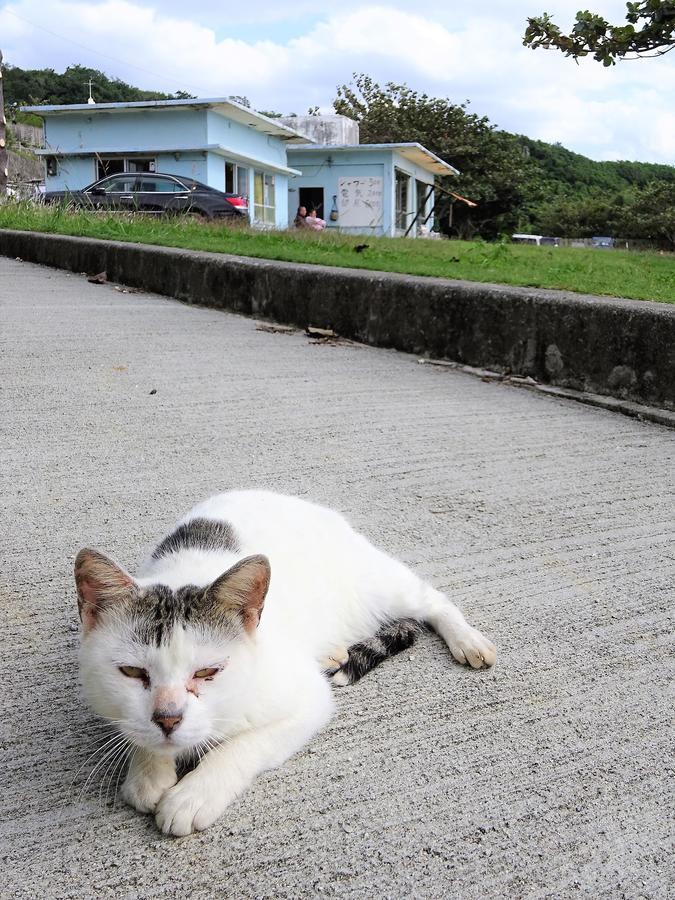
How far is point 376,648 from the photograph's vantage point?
2.18 metres

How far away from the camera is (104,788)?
168 centimetres

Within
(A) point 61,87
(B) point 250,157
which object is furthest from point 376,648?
(A) point 61,87

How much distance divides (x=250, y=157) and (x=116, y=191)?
825cm

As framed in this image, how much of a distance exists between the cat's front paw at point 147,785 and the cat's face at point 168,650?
3.0 inches

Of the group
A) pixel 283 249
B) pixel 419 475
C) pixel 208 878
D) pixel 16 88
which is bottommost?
pixel 208 878

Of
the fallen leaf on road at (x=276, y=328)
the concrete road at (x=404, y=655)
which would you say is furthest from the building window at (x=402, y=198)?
the concrete road at (x=404, y=655)

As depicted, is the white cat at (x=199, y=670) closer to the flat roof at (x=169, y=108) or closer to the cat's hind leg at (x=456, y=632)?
the cat's hind leg at (x=456, y=632)

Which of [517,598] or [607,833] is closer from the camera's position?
[607,833]

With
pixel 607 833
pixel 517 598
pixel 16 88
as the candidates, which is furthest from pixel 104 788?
pixel 16 88

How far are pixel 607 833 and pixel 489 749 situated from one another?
324mm

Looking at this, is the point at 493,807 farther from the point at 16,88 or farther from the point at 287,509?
the point at 16,88

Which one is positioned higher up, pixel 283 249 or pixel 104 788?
pixel 283 249

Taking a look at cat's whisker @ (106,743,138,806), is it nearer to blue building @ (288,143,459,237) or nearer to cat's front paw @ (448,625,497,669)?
cat's front paw @ (448,625,497,669)

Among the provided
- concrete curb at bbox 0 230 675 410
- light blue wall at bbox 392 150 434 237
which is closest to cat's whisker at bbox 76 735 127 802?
concrete curb at bbox 0 230 675 410
